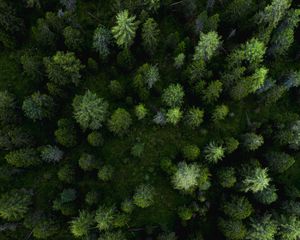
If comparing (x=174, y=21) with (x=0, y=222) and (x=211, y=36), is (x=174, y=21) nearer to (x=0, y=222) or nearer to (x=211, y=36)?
(x=211, y=36)

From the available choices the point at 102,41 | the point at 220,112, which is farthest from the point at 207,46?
the point at 102,41

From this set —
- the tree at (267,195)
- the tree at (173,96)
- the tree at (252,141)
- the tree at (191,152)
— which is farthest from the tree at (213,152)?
the tree at (173,96)

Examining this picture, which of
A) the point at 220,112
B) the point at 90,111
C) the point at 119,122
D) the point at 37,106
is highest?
the point at 90,111

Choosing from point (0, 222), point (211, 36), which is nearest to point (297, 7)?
point (211, 36)

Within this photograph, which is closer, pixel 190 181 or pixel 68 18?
pixel 190 181

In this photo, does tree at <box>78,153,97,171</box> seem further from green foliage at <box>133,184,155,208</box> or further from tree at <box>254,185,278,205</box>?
tree at <box>254,185,278,205</box>

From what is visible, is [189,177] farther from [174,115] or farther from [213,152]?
[174,115]
